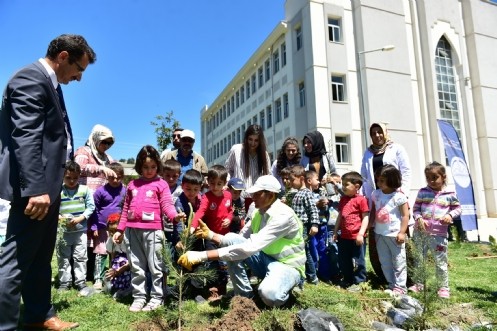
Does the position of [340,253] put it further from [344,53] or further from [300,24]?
[300,24]

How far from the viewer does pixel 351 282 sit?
4801 millimetres

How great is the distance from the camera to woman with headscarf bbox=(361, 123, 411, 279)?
4.90 m

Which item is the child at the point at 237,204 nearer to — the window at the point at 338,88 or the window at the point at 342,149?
the window at the point at 342,149

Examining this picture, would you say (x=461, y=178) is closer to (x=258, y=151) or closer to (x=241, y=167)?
(x=258, y=151)

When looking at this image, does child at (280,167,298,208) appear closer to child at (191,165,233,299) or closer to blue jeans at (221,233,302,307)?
child at (191,165,233,299)

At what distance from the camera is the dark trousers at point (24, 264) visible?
2.57 m

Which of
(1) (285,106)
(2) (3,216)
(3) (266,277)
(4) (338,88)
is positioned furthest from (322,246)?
(1) (285,106)

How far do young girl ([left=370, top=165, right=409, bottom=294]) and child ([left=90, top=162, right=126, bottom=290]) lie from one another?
3371 mm

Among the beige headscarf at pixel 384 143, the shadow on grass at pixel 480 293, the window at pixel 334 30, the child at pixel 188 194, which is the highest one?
the window at pixel 334 30

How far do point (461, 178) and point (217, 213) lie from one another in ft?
27.4

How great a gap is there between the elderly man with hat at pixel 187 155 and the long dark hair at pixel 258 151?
62cm

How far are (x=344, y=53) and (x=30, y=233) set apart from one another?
19.0 meters

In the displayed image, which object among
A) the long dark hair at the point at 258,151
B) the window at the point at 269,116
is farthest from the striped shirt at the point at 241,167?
the window at the point at 269,116

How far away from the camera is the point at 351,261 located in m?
4.83
